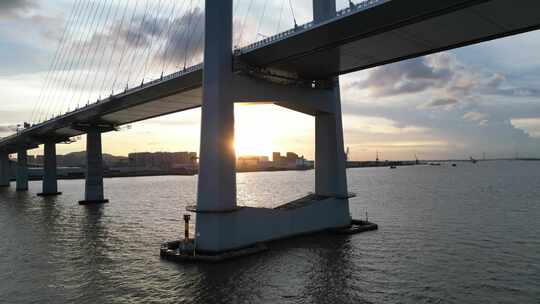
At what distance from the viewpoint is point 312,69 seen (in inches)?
1123

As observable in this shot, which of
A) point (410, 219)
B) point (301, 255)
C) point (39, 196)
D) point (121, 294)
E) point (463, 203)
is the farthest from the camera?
point (39, 196)

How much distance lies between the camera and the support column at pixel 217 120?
2320 centimetres

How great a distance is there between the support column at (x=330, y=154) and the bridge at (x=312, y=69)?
79 mm

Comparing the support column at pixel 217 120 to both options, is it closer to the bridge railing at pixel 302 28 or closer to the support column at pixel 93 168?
the bridge railing at pixel 302 28

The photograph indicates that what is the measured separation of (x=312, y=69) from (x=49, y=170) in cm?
6477

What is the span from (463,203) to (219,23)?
46.3m

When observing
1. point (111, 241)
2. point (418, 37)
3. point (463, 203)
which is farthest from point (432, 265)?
point (463, 203)

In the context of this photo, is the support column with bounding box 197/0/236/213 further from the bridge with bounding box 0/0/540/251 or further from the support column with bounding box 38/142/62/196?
the support column with bounding box 38/142/62/196

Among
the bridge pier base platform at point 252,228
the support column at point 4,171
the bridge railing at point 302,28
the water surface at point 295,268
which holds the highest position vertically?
the bridge railing at point 302,28

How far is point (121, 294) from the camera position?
1766 centimetres


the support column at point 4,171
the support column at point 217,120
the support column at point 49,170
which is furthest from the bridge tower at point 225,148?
the support column at point 4,171

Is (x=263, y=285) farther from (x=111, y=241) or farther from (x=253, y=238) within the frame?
(x=111, y=241)

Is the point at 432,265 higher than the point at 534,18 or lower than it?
lower

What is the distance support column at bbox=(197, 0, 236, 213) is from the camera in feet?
76.1
